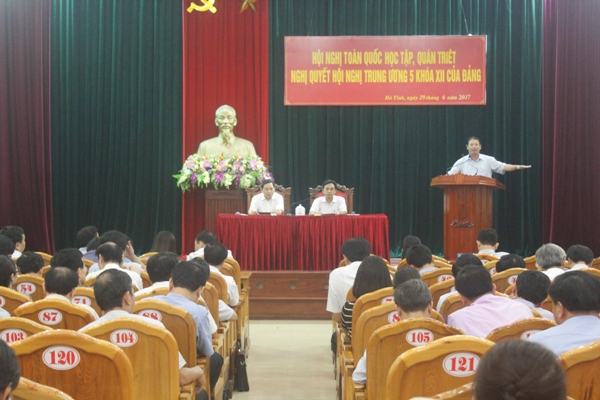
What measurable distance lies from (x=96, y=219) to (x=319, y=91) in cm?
348

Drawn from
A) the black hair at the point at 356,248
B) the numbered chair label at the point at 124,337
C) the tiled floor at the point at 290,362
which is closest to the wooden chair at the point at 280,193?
the tiled floor at the point at 290,362

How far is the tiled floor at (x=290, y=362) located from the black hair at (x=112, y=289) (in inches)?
67.6

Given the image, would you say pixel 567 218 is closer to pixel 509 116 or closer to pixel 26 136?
pixel 509 116

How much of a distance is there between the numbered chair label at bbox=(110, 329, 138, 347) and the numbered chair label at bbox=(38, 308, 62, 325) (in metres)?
0.66

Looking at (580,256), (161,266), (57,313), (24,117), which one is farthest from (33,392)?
(24,117)

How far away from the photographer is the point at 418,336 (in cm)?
256

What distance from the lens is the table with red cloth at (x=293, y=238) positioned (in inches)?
273

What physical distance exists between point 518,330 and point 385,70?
765 cm

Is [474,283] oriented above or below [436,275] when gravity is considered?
above

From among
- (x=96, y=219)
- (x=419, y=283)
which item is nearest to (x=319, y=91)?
(x=96, y=219)

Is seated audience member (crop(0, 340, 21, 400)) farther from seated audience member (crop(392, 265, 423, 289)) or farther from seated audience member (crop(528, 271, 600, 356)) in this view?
seated audience member (crop(392, 265, 423, 289))

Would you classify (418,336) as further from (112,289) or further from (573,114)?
(573,114)

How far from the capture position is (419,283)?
115 inches

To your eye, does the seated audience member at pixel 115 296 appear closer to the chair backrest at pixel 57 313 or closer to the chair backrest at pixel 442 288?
the chair backrest at pixel 57 313
